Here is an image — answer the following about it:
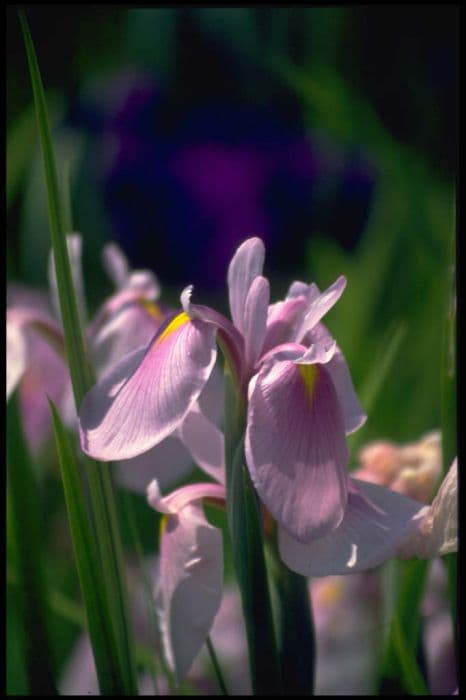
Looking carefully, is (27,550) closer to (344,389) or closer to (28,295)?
(344,389)

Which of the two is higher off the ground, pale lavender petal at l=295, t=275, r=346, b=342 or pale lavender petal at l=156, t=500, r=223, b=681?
pale lavender petal at l=295, t=275, r=346, b=342

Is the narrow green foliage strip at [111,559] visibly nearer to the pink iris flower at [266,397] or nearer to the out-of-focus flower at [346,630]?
the pink iris flower at [266,397]

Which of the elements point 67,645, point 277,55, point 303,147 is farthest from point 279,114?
point 67,645

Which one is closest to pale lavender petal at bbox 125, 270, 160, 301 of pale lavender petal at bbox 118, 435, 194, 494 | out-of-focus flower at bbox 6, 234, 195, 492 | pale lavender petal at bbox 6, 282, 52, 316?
out-of-focus flower at bbox 6, 234, 195, 492

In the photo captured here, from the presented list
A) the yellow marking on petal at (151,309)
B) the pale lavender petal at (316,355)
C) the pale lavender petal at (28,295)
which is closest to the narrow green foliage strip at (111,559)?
the pale lavender petal at (316,355)

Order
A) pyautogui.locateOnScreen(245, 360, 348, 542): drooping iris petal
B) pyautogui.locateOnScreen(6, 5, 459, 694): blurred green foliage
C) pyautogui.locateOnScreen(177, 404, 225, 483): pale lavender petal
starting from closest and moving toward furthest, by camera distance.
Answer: pyautogui.locateOnScreen(245, 360, 348, 542): drooping iris petal < pyautogui.locateOnScreen(177, 404, 225, 483): pale lavender petal < pyautogui.locateOnScreen(6, 5, 459, 694): blurred green foliage

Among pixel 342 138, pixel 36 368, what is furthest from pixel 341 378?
pixel 342 138

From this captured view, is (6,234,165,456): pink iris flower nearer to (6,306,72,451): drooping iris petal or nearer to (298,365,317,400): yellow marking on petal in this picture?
(6,306,72,451): drooping iris petal
